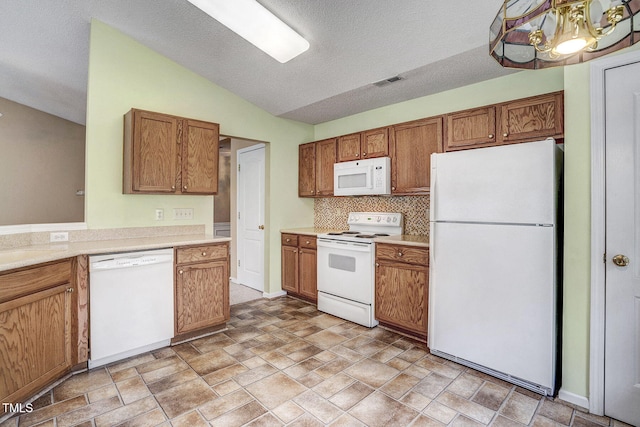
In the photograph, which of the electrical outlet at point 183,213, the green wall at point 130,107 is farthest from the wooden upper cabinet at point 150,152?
the electrical outlet at point 183,213

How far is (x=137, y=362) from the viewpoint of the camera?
8.15 feet

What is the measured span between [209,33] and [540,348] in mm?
3521

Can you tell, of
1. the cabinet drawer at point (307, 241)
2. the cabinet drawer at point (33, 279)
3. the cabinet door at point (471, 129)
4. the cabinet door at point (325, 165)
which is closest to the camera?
the cabinet drawer at point (33, 279)

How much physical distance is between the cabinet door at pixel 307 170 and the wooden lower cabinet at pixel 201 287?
1622 mm

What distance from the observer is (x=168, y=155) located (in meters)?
2.91

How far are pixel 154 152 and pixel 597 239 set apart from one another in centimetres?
342

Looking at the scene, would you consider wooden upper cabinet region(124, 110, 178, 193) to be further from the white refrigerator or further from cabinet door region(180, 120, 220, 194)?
the white refrigerator

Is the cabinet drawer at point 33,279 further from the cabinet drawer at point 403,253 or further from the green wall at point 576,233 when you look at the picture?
the green wall at point 576,233

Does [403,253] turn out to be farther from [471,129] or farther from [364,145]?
[364,145]

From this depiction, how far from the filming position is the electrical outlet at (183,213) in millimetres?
→ 3303

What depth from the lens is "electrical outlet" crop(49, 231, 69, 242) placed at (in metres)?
2.58

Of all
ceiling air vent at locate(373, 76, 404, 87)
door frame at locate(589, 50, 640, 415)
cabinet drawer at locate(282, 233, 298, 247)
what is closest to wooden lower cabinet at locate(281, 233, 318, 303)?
cabinet drawer at locate(282, 233, 298, 247)

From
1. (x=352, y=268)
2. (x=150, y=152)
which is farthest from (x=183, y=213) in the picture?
(x=352, y=268)

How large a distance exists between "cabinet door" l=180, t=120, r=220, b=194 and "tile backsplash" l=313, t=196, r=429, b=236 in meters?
1.77
